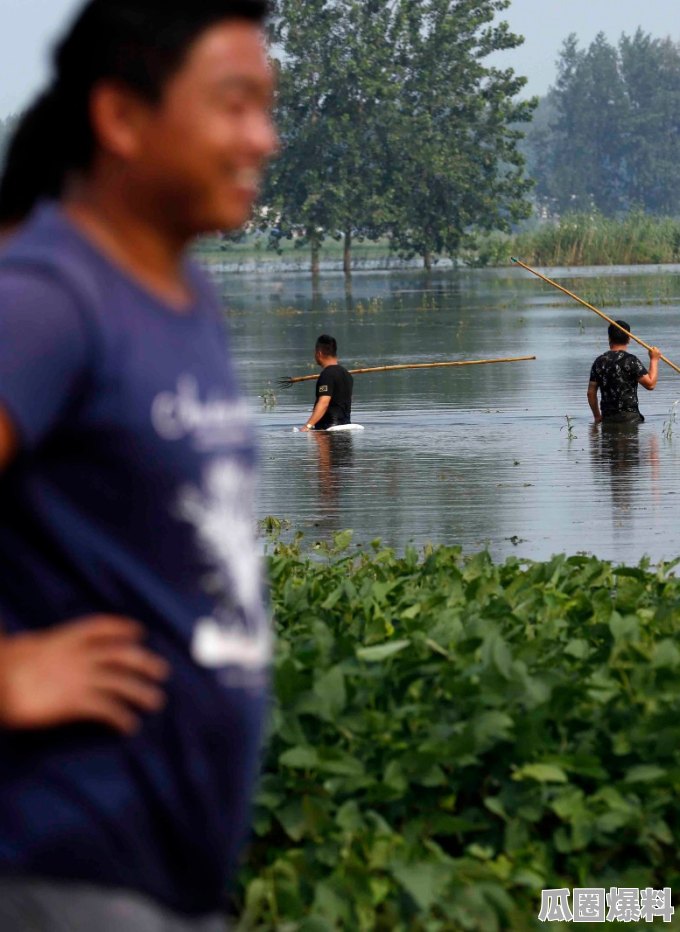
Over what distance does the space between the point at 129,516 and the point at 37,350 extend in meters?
0.22

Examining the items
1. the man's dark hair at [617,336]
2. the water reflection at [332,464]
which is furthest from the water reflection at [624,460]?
the water reflection at [332,464]

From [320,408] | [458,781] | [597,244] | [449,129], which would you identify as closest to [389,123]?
[449,129]

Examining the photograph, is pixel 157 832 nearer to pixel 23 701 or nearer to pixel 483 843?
pixel 23 701

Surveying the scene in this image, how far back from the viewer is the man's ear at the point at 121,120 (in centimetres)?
224

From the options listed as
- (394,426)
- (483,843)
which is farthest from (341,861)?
(394,426)

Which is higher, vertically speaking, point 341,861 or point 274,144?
point 274,144

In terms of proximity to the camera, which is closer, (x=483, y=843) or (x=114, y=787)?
(x=114, y=787)

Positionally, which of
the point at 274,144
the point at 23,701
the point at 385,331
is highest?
the point at 274,144

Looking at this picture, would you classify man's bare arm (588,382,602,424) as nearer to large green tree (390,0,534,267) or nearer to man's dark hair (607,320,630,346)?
man's dark hair (607,320,630,346)

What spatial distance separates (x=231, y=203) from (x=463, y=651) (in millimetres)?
2731

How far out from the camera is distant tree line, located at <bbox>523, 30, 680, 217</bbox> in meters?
155

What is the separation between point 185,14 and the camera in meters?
2.27

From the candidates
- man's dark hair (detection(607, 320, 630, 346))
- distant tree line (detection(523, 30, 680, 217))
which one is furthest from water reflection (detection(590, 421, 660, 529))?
distant tree line (detection(523, 30, 680, 217))

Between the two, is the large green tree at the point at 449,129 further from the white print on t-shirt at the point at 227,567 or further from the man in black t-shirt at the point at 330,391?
the white print on t-shirt at the point at 227,567
